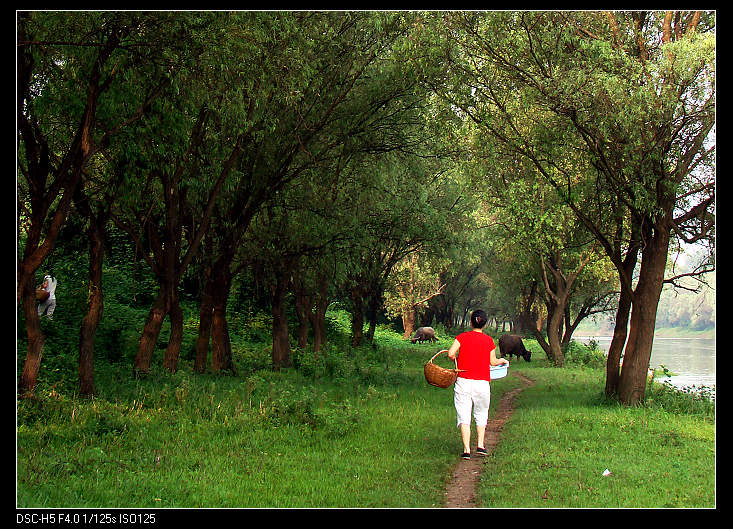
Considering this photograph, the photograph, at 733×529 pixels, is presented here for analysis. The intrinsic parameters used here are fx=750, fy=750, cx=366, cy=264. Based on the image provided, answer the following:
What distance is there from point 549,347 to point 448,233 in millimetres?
11951

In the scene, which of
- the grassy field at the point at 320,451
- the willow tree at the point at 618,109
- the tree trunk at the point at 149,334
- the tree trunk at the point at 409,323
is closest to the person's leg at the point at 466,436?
the grassy field at the point at 320,451

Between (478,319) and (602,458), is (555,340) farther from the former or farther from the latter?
(478,319)

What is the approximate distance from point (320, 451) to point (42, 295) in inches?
479

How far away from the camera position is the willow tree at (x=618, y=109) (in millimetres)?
14570

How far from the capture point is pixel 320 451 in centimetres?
1119

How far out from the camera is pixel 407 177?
2672 centimetres

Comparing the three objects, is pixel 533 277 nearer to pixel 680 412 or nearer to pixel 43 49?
pixel 680 412

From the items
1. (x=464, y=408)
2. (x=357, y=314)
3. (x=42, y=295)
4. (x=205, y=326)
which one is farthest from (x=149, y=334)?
(x=357, y=314)

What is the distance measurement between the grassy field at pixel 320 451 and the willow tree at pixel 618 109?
153 inches

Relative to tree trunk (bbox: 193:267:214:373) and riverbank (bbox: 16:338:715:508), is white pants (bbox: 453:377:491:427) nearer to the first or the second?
riverbank (bbox: 16:338:715:508)

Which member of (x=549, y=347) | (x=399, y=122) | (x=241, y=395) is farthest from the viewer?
(x=549, y=347)

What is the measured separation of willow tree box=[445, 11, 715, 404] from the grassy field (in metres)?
3.90

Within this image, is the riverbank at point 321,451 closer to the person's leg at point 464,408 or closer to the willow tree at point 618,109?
the person's leg at point 464,408
